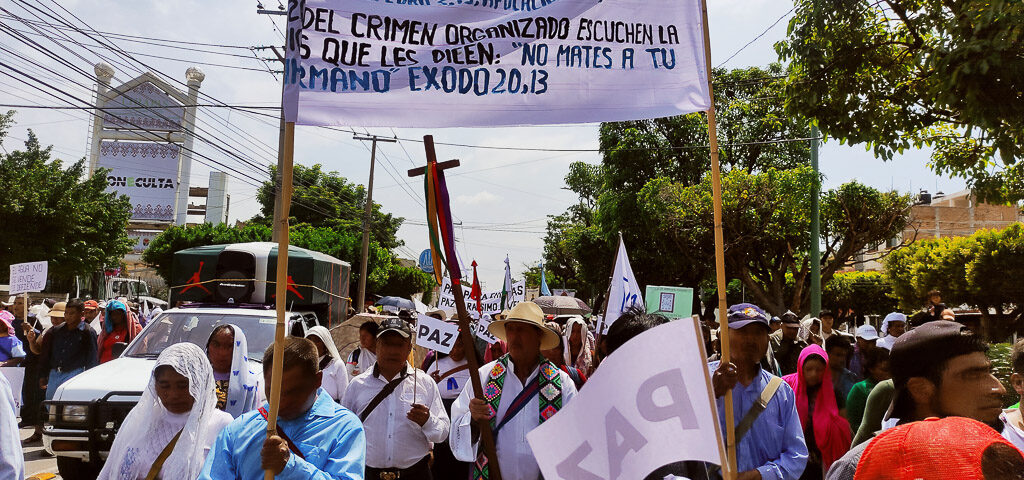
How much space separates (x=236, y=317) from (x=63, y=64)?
254 inches

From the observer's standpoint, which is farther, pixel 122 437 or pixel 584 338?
pixel 584 338

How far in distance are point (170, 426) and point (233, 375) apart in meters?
1.42

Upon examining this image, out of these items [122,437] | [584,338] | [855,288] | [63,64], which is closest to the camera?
[122,437]

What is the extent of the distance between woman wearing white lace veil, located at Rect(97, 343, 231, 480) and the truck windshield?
410 cm

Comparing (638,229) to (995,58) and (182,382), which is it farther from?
(182,382)

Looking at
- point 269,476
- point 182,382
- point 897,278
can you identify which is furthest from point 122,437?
point 897,278

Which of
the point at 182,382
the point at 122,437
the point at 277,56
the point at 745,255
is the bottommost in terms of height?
the point at 122,437

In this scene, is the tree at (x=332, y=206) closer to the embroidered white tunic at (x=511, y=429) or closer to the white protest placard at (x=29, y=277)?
the white protest placard at (x=29, y=277)

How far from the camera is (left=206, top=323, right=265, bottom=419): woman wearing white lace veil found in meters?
4.95

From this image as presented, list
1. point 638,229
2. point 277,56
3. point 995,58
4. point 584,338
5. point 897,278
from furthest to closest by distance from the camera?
point 897,278 < point 638,229 < point 277,56 < point 584,338 < point 995,58

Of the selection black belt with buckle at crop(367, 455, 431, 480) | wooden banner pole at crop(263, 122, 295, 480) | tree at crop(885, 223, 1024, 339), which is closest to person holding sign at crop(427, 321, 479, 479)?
black belt with buckle at crop(367, 455, 431, 480)

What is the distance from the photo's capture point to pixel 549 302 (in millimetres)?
19281

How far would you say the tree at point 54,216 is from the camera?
91.6 ft

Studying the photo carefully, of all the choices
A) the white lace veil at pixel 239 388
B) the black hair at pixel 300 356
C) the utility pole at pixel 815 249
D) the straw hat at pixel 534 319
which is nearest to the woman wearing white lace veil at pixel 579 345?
the straw hat at pixel 534 319
